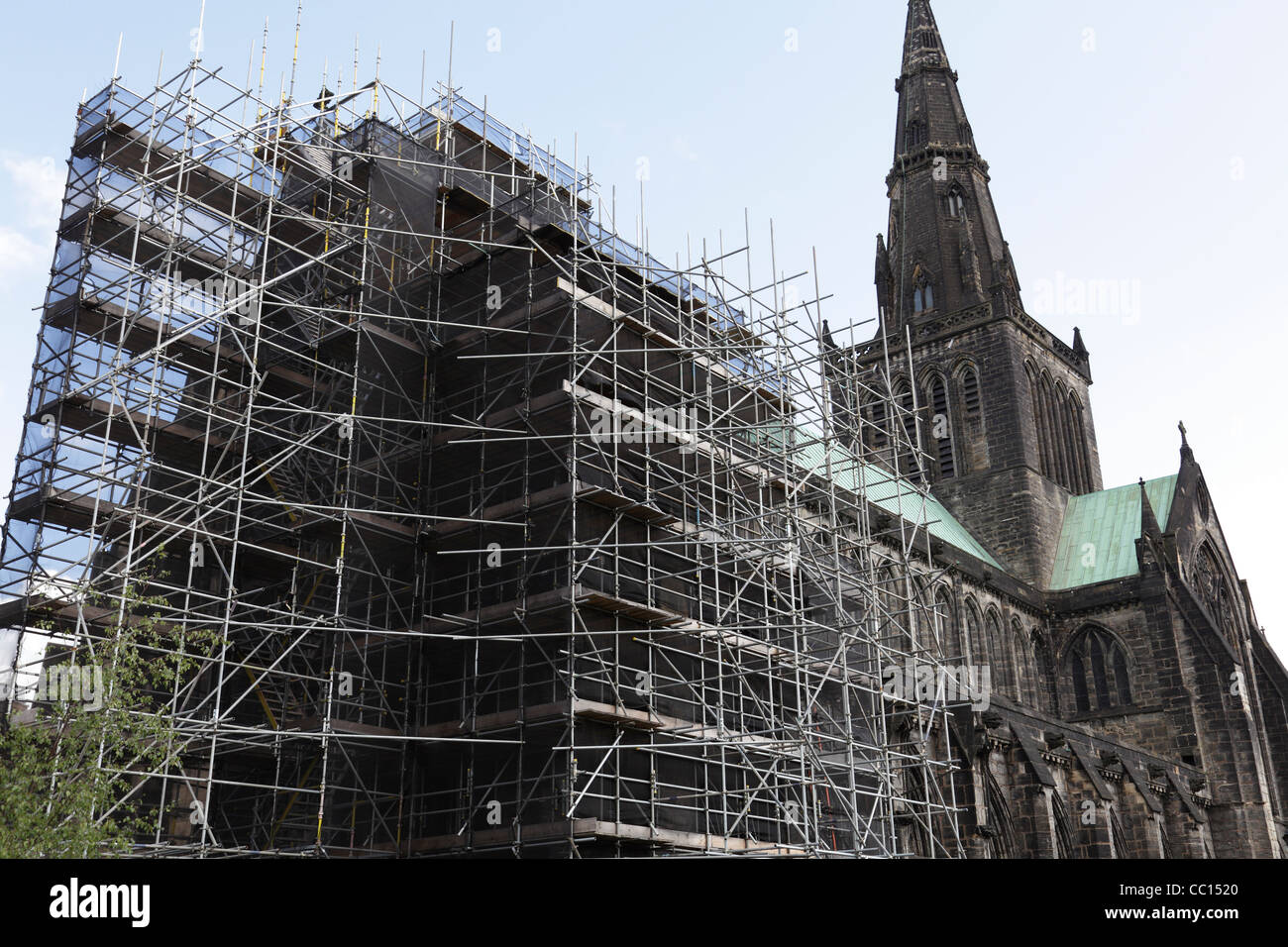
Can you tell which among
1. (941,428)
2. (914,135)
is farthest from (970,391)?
(914,135)

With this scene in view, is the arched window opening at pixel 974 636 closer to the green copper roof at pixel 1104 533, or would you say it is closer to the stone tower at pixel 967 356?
the stone tower at pixel 967 356

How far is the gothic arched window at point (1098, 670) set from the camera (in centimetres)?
4922

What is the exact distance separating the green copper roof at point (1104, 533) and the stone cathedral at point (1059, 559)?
0.09 m

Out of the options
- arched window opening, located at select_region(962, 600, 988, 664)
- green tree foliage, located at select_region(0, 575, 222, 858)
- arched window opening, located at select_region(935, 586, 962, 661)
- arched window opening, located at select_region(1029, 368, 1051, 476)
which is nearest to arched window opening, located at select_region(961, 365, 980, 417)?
arched window opening, located at select_region(1029, 368, 1051, 476)

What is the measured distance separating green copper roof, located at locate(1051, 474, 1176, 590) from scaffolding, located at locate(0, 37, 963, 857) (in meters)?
27.2

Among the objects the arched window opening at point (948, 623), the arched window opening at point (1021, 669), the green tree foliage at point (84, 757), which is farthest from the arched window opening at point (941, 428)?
the green tree foliage at point (84, 757)

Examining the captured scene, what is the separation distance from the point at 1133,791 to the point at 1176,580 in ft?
45.1

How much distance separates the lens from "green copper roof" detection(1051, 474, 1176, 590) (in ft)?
172

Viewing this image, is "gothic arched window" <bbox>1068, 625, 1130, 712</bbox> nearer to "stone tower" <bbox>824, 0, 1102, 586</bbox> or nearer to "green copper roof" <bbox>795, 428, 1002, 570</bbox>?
"stone tower" <bbox>824, 0, 1102, 586</bbox>

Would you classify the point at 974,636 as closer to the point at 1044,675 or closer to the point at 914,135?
the point at 1044,675

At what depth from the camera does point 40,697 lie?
19.2 meters

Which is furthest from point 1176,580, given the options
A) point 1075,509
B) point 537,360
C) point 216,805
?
point 216,805

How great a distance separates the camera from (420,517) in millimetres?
22250
